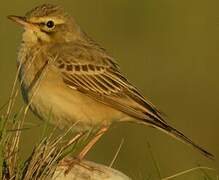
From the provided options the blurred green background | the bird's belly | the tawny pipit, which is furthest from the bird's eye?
the blurred green background

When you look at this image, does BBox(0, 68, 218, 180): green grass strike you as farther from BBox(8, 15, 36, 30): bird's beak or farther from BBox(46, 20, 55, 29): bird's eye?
BBox(46, 20, 55, 29): bird's eye

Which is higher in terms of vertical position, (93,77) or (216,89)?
(93,77)

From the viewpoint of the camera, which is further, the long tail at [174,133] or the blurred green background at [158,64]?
the blurred green background at [158,64]

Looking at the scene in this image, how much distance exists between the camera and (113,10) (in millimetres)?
19688

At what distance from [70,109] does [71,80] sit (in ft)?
1.53

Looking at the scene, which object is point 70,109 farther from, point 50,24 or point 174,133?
point 50,24

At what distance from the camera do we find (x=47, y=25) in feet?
36.5

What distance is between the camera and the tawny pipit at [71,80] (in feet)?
33.9

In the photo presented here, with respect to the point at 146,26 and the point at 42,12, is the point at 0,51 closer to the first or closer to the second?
the point at 146,26

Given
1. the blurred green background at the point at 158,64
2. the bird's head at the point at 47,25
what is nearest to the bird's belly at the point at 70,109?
the bird's head at the point at 47,25

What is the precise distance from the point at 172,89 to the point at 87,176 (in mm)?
7752

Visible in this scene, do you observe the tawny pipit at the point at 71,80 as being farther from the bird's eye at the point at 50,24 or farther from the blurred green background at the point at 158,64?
the blurred green background at the point at 158,64

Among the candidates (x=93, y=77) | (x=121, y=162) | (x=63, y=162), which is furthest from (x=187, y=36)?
(x=63, y=162)

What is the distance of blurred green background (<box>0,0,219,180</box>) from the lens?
46.9ft
